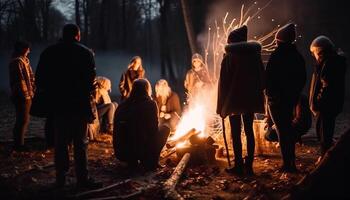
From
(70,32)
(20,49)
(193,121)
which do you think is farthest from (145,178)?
(20,49)

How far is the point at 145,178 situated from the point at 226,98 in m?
1.83

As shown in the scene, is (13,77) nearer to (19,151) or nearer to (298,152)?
(19,151)

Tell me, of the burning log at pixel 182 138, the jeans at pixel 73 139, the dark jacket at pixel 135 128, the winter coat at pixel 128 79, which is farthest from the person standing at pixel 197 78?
the jeans at pixel 73 139

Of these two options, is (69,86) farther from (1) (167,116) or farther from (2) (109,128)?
(2) (109,128)

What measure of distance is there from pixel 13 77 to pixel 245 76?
4712 millimetres

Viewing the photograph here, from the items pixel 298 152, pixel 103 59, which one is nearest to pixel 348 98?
pixel 298 152

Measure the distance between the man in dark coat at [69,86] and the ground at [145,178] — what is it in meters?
0.61

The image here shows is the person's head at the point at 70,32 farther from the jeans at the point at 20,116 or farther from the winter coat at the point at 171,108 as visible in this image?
the winter coat at the point at 171,108

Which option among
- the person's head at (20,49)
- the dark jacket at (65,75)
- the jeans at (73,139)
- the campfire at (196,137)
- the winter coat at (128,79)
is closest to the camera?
the dark jacket at (65,75)

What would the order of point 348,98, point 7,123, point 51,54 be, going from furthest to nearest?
point 348,98 → point 7,123 → point 51,54

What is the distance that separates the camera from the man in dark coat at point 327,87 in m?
6.71

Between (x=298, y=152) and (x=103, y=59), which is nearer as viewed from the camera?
(x=298, y=152)

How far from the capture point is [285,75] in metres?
6.66

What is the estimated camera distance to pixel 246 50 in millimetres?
6602
